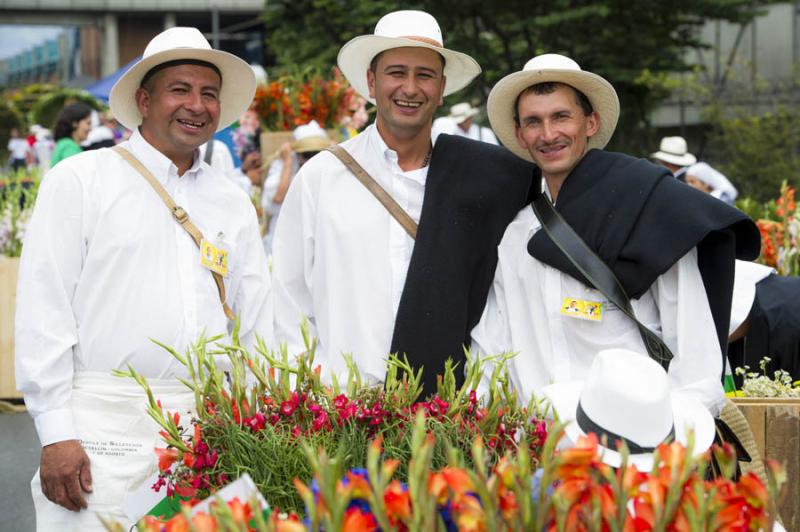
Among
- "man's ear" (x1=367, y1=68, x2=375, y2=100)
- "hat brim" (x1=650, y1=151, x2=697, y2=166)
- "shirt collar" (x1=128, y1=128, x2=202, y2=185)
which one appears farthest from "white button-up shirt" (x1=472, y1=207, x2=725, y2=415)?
"hat brim" (x1=650, y1=151, x2=697, y2=166)

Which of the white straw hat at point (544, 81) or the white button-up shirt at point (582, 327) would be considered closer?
the white button-up shirt at point (582, 327)

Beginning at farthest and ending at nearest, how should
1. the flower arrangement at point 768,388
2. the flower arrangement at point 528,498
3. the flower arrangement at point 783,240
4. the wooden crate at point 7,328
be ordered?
the wooden crate at point 7,328 < the flower arrangement at point 783,240 < the flower arrangement at point 768,388 < the flower arrangement at point 528,498

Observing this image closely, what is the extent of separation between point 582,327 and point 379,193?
0.96 m

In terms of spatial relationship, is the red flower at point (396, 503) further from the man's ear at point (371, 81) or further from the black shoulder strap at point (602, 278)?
the man's ear at point (371, 81)

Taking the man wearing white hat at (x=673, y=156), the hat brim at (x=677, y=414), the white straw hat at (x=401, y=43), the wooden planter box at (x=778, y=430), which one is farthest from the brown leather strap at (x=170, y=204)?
the man wearing white hat at (x=673, y=156)

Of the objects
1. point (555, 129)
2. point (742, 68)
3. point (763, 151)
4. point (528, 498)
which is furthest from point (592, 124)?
point (742, 68)

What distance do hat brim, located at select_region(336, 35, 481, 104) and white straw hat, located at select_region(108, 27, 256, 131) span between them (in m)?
0.41

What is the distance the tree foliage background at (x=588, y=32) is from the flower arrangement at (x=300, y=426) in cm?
1701

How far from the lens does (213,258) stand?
345 cm

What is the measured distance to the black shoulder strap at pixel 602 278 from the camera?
3285 mm

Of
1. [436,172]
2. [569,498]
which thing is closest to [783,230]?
[436,172]

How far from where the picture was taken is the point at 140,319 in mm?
3250

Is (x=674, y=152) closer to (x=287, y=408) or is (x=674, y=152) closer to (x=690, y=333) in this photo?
(x=690, y=333)

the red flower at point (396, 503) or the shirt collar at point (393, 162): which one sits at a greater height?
the shirt collar at point (393, 162)
